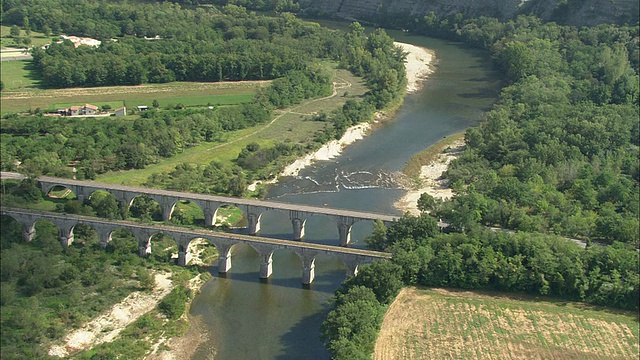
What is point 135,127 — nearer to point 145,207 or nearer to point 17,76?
point 145,207

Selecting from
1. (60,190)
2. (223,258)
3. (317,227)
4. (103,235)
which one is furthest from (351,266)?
(60,190)

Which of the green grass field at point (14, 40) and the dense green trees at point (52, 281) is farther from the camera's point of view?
the green grass field at point (14, 40)

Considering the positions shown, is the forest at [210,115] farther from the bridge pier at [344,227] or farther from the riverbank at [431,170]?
the bridge pier at [344,227]

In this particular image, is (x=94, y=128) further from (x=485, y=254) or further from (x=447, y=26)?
(x=447, y=26)

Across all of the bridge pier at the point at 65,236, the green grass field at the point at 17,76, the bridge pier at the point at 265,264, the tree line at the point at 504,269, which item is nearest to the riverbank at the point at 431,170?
the tree line at the point at 504,269

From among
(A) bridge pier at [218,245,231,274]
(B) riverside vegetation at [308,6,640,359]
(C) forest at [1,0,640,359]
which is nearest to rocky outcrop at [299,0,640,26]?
(C) forest at [1,0,640,359]

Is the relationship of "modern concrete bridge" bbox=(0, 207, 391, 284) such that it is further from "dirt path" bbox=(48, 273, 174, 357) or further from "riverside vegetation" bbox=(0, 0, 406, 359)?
"dirt path" bbox=(48, 273, 174, 357)
